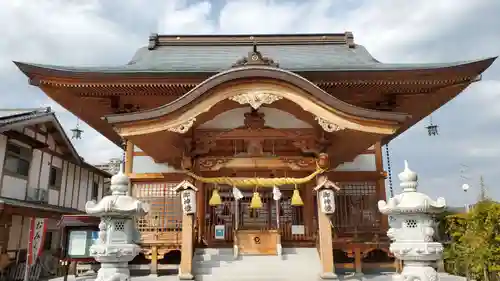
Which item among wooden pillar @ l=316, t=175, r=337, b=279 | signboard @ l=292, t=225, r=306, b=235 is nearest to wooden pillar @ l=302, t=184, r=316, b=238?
signboard @ l=292, t=225, r=306, b=235

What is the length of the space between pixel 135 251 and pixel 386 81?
7465 millimetres

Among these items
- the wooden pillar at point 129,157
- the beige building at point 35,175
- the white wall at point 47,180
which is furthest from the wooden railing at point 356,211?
the white wall at point 47,180

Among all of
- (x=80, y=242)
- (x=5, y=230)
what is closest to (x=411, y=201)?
(x=80, y=242)

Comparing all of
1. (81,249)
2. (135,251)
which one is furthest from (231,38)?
(135,251)

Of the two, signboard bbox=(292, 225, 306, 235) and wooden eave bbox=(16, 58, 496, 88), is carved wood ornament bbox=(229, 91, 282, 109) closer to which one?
wooden eave bbox=(16, 58, 496, 88)

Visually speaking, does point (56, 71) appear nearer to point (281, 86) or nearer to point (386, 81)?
point (281, 86)

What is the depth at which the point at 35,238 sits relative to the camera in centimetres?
1377

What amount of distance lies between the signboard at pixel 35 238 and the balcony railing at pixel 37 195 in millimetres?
6996

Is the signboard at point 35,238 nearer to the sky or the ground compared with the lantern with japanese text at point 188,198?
nearer to the ground

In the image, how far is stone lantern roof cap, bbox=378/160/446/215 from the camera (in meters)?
5.45

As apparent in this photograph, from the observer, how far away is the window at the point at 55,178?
868 inches

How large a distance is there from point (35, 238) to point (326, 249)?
37.1 ft

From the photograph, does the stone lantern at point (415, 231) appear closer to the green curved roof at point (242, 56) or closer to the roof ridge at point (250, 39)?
the green curved roof at point (242, 56)

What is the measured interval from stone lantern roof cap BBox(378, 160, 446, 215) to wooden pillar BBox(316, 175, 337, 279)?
2.77 metres
